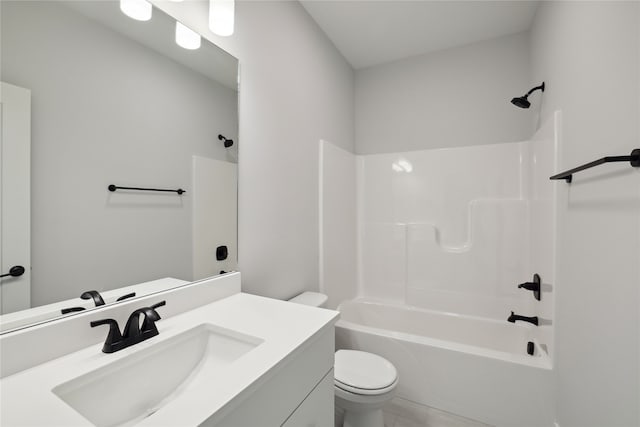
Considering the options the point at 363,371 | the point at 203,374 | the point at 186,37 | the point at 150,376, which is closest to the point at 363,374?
the point at 363,371

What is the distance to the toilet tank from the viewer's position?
5.73 ft

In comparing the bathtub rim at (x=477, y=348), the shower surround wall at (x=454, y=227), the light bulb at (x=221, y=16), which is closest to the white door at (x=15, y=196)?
the light bulb at (x=221, y=16)

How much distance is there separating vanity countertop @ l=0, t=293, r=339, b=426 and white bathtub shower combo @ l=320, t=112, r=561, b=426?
1149mm

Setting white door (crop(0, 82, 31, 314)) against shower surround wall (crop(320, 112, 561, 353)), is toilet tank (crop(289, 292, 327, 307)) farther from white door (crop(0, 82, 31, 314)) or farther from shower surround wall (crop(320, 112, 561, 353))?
white door (crop(0, 82, 31, 314))

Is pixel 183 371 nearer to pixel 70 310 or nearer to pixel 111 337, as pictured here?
pixel 111 337

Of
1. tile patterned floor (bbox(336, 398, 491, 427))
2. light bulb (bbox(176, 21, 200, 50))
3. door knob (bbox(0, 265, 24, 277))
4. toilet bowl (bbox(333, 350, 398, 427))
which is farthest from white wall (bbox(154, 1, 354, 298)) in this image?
tile patterned floor (bbox(336, 398, 491, 427))

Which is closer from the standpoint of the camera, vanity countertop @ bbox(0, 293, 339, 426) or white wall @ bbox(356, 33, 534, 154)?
vanity countertop @ bbox(0, 293, 339, 426)

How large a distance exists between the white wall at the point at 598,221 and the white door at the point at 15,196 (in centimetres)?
173

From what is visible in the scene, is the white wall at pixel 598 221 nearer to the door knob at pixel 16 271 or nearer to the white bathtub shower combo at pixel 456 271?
the white bathtub shower combo at pixel 456 271

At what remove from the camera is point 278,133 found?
1.71 m

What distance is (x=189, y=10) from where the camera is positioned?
3.90 feet

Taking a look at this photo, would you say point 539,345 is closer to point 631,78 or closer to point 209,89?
point 631,78

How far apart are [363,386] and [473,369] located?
0.78 meters

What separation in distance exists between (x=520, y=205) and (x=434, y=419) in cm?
168
